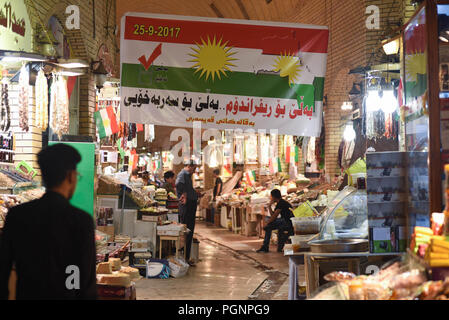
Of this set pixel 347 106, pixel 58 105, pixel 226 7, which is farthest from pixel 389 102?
pixel 226 7

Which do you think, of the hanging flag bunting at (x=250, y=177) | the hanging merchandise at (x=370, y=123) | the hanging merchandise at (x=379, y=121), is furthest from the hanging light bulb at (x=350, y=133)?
the hanging flag bunting at (x=250, y=177)

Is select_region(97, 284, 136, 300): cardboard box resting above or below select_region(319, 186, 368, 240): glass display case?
below

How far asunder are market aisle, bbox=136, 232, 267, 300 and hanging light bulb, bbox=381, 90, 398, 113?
11.1ft

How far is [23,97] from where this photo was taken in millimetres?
6957

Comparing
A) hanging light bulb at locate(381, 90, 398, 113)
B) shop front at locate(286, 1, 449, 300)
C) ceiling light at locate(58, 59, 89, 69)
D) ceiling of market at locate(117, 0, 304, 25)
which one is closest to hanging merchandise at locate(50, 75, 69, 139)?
ceiling light at locate(58, 59, 89, 69)

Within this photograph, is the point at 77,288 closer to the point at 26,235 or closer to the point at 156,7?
the point at 26,235

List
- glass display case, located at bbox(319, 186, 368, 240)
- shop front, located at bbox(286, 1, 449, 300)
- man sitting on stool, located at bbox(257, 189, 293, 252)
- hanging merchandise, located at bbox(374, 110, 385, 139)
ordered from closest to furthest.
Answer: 1. shop front, located at bbox(286, 1, 449, 300)
2. glass display case, located at bbox(319, 186, 368, 240)
3. hanging merchandise, located at bbox(374, 110, 385, 139)
4. man sitting on stool, located at bbox(257, 189, 293, 252)

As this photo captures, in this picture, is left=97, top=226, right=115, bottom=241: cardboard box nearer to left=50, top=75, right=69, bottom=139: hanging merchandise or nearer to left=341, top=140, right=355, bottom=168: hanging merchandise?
left=50, top=75, right=69, bottom=139: hanging merchandise

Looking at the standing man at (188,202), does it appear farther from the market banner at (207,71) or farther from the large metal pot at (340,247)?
the large metal pot at (340,247)

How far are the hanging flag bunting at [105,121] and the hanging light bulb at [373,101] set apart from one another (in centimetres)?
504

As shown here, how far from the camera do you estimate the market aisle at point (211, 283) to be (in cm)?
798

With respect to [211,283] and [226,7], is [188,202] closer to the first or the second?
[211,283]

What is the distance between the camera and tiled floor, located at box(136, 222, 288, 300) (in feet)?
26.5
